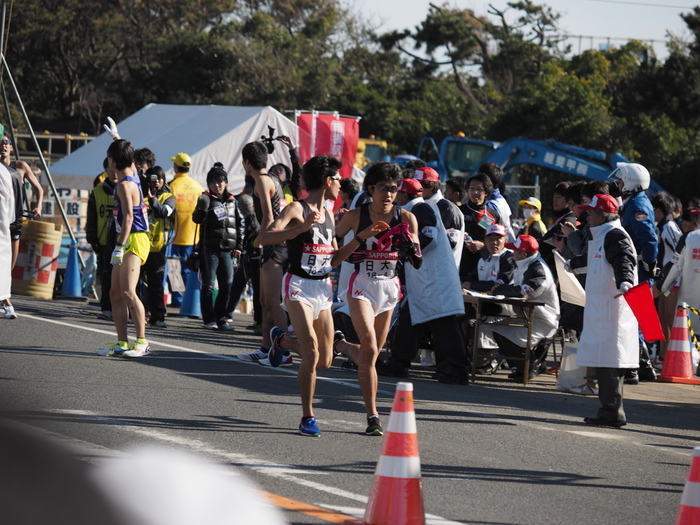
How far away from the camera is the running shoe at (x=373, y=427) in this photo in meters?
7.42

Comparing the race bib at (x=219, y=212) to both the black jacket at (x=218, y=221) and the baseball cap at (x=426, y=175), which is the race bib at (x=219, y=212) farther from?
the baseball cap at (x=426, y=175)

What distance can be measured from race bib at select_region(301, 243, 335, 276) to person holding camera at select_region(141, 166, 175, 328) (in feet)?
18.9

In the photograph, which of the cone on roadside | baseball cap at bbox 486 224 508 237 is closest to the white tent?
the cone on roadside

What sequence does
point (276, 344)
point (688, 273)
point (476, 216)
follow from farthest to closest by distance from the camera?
point (688, 273) → point (476, 216) → point (276, 344)

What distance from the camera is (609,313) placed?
8.71 m

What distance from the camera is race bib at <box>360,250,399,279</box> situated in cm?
761

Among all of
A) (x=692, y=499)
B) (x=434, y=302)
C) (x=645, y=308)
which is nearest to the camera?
(x=692, y=499)

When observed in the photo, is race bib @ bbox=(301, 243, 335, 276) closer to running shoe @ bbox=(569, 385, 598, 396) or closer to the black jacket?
running shoe @ bbox=(569, 385, 598, 396)

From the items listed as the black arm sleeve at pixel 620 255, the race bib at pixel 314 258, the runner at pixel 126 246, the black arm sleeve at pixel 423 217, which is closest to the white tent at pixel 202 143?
the runner at pixel 126 246

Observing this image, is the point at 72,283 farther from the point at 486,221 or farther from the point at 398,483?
the point at 398,483

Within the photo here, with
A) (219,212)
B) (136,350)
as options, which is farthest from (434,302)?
(219,212)

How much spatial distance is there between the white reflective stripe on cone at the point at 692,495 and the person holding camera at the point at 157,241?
896 centimetres

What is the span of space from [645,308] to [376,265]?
91.7 inches

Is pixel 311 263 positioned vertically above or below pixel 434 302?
above
